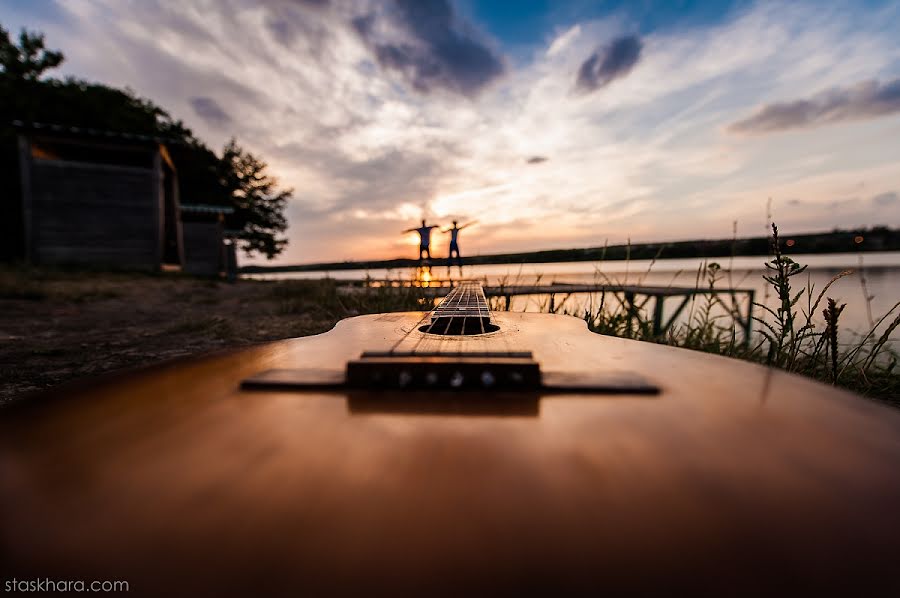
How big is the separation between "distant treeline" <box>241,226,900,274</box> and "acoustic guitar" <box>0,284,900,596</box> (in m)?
2.19

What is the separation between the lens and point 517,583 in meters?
0.29

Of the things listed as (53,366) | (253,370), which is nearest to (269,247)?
(53,366)

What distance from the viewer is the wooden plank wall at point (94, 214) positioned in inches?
277

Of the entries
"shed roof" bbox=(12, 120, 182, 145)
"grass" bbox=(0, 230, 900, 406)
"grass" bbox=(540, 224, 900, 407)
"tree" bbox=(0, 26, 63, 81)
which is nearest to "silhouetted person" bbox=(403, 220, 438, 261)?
"grass" bbox=(0, 230, 900, 406)

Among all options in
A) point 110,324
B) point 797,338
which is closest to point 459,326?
point 797,338

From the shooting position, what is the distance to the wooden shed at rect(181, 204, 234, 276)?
12305mm

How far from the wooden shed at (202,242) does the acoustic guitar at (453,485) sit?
14134mm

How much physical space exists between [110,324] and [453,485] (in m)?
3.91

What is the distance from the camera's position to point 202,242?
1239 centimetres

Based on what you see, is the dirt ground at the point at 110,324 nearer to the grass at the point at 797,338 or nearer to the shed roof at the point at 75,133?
the grass at the point at 797,338

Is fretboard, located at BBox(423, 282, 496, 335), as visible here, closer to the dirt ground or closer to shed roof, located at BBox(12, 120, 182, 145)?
the dirt ground

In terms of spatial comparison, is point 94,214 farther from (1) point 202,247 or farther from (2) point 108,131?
(2) point 108,131

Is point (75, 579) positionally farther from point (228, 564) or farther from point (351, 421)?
point (351, 421)

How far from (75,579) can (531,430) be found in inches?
19.8
